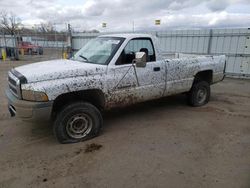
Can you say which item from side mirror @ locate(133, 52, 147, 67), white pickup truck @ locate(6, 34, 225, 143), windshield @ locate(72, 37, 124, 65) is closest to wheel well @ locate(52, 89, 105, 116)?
white pickup truck @ locate(6, 34, 225, 143)

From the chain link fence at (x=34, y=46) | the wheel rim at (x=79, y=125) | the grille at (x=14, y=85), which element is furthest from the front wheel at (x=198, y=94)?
the chain link fence at (x=34, y=46)

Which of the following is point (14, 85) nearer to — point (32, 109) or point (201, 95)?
point (32, 109)

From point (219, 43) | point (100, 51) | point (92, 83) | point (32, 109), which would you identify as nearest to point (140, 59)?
point (100, 51)

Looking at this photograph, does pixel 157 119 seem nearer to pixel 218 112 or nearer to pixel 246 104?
pixel 218 112

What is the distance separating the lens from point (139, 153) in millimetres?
3627

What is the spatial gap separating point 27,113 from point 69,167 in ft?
3.54

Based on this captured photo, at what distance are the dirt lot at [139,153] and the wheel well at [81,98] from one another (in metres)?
0.64

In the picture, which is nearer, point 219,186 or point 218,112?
point 219,186

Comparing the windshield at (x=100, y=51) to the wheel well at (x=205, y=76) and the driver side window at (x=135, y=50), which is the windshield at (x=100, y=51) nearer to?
the driver side window at (x=135, y=50)

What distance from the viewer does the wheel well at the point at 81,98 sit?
3953 mm

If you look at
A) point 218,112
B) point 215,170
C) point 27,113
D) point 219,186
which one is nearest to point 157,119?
point 218,112

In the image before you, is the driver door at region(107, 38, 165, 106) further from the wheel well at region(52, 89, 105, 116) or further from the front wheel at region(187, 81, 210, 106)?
the front wheel at region(187, 81, 210, 106)

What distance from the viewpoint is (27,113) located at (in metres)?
3.48

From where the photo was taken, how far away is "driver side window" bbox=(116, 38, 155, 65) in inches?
173
